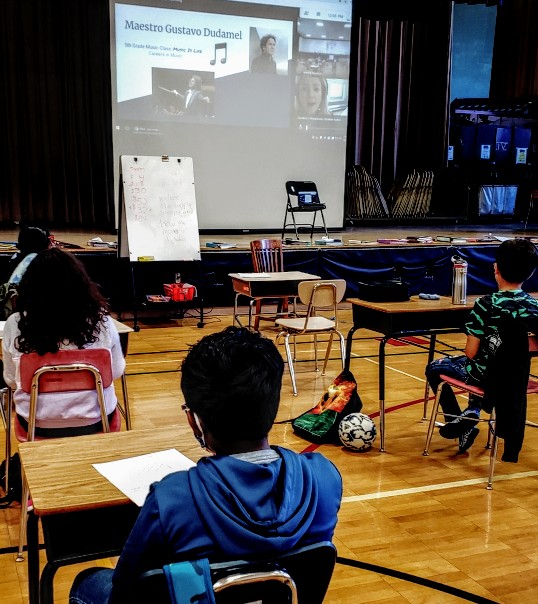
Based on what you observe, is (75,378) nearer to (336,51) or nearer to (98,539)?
(98,539)

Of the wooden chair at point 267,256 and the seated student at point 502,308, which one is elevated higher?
the seated student at point 502,308

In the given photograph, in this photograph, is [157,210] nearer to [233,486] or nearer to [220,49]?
[220,49]

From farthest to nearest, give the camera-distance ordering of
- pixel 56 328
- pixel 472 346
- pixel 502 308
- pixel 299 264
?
1. pixel 299 264
2. pixel 472 346
3. pixel 502 308
4. pixel 56 328

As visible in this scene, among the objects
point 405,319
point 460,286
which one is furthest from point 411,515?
point 460,286

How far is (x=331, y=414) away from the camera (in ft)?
13.2

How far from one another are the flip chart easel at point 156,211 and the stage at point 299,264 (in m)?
0.25

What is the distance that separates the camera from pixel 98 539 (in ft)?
5.45

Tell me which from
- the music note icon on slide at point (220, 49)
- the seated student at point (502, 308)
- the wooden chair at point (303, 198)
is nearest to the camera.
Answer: the seated student at point (502, 308)

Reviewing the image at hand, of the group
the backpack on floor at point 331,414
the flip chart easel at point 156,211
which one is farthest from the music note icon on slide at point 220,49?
the backpack on floor at point 331,414

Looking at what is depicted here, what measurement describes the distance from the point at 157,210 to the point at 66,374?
4.65 metres

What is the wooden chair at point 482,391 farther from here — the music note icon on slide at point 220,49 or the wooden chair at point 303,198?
the music note icon on slide at point 220,49

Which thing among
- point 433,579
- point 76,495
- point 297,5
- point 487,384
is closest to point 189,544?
point 76,495

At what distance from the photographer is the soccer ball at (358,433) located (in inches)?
151

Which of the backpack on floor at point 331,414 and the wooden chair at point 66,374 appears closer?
the wooden chair at point 66,374
